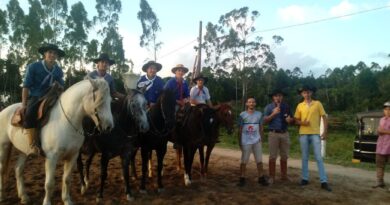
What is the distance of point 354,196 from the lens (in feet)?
25.3

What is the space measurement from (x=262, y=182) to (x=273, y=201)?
1608 millimetres

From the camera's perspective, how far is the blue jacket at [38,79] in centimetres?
636

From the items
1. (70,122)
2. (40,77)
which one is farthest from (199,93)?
(70,122)

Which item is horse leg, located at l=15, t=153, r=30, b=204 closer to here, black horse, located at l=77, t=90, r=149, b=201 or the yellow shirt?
black horse, located at l=77, t=90, r=149, b=201

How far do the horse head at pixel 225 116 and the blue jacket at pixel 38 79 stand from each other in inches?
142

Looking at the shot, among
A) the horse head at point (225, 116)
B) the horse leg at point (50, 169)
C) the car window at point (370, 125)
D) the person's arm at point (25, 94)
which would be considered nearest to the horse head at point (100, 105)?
the horse leg at point (50, 169)

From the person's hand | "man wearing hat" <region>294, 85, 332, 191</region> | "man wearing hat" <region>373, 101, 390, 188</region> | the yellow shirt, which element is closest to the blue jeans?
"man wearing hat" <region>294, 85, 332, 191</region>

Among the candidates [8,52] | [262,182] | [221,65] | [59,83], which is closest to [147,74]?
[59,83]

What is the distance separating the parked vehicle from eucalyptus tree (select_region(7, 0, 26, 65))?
33454mm

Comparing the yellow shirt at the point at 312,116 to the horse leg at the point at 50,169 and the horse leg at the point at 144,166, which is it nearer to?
the horse leg at the point at 144,166

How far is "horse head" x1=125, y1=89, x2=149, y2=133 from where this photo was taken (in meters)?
6.55

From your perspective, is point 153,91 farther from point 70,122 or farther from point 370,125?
point 370,125

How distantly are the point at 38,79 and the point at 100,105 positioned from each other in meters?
1.60

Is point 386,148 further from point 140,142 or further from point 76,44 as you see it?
point 76,44
